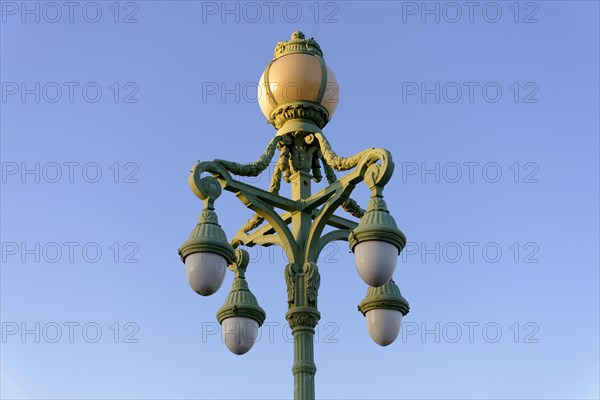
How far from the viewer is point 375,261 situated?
9.70m

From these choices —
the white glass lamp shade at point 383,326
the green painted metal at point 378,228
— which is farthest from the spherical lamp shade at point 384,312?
the green painted metal at point 378,228

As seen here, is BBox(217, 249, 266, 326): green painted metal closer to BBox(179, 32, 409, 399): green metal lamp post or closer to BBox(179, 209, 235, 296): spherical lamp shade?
BBox(179, 32, 409, 399): green metal lamp post

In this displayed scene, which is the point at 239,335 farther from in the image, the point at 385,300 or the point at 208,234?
the point at 208,234

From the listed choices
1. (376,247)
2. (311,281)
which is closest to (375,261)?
(376,247)

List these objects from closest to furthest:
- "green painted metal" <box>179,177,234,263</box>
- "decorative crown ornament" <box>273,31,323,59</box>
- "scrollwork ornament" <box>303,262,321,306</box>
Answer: "green painted metal" <box>179,177,234,263</box>
"scrollwork ornament" <box>303,262,321,306</box>
"decorative crown ornament" <box>273,31,323,59</box>

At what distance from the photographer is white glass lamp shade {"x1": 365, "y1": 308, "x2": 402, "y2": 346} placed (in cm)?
1112

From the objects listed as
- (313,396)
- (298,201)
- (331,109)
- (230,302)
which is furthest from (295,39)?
(313,396)

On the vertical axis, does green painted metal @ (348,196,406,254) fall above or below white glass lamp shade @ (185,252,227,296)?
above

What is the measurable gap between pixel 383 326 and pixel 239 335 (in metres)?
1.41

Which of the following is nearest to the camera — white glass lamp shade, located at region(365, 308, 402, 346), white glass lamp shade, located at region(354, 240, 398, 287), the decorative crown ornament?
white glass lamp shade, located at region(354, 240, 398, 287)

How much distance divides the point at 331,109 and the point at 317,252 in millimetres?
1708

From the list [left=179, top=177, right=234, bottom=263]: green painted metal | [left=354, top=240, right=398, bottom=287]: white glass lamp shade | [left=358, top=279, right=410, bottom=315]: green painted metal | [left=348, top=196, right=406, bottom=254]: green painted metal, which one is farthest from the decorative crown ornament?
[left=354, top=240, right=398, bottom=287]: white glass lamp shade

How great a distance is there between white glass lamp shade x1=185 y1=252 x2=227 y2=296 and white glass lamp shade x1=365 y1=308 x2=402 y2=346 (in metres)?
1.99

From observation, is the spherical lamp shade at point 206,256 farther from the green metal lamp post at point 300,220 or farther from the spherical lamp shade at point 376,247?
the spherical lamp shade at point 376,247
